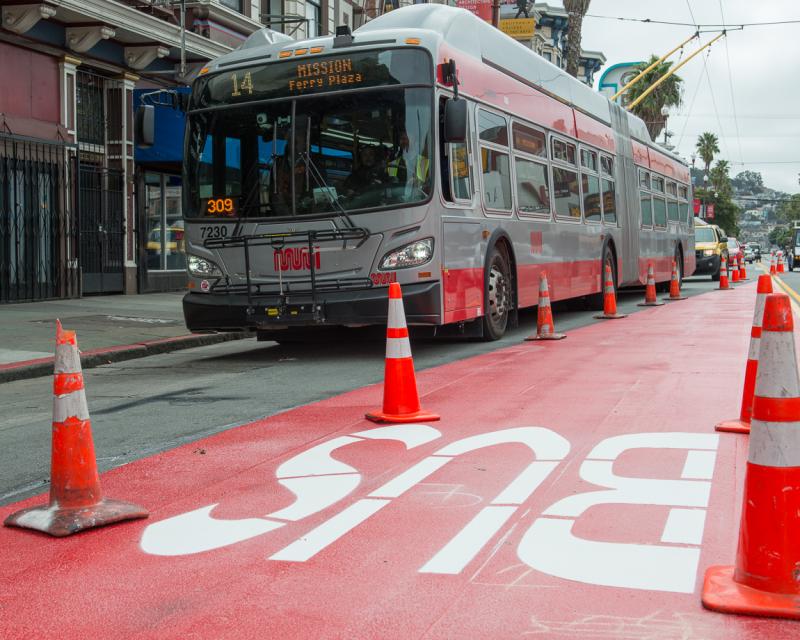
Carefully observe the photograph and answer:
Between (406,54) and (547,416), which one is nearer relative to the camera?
(547,416)

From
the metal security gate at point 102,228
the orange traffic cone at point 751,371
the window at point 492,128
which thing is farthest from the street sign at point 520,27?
the orange traffic cone at point 751,371

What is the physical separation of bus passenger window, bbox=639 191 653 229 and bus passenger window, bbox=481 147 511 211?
10.1 metres

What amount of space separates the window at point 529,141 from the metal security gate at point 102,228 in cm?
918

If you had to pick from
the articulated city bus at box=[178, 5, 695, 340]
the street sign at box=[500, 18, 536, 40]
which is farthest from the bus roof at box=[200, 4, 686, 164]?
the street sign at box=[500, 18, 536, 40]

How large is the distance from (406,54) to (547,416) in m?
5.14

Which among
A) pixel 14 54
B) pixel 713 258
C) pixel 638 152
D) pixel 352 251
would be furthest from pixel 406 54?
pixel 713 258

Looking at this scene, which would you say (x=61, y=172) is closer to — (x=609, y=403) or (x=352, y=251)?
(x=352, y=251)

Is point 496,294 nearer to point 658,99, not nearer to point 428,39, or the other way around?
point 428,39

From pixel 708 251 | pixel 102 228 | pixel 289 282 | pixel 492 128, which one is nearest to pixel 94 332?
pixel 289 282

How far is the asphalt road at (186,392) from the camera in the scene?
6.51 meters

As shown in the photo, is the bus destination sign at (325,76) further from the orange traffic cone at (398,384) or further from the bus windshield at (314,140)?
the orange traffic cone at (398,384)

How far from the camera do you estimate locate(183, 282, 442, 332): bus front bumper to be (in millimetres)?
10500

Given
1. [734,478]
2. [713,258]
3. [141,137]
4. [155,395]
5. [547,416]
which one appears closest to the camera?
[734,478]

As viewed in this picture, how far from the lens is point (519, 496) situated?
16.0 feet
